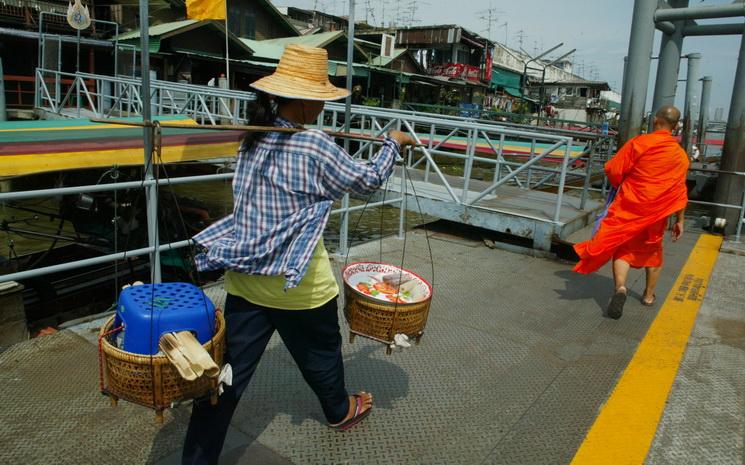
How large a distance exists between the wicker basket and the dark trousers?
0.44ft

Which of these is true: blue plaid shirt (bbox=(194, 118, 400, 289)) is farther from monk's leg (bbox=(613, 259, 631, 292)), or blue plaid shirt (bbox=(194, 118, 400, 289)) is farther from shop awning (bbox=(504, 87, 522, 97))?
shop awning (bbox=(504, 87, 522, 97))

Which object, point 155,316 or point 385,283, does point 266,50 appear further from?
point 155,316

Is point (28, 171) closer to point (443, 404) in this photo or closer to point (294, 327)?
point (294, 327)

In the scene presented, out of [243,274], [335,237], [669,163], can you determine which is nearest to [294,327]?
[243,274]

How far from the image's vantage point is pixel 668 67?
838cm

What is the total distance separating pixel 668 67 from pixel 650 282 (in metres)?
5.34

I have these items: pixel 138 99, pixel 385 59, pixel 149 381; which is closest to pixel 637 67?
pixel 149 381

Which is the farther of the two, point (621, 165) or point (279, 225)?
point (621, 165)

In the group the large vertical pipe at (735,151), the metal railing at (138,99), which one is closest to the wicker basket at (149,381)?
the large vertical pipe at (735,151)

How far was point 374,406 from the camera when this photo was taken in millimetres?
2842

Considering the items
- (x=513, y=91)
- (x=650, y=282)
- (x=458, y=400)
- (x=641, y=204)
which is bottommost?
(x=458, y=400)

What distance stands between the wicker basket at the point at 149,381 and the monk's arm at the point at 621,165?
3.57m

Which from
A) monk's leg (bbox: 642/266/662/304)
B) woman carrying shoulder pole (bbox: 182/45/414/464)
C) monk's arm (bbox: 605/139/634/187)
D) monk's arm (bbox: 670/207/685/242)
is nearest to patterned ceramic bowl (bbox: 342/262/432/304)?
woman carrying shoulder pole (bbox: 182/45/414/464)

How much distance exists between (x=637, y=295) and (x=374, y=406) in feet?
9.95
